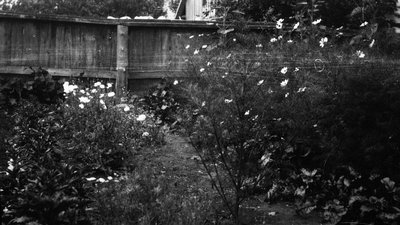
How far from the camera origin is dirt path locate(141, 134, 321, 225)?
5066 millimetres

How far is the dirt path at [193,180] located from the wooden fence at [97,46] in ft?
8.51

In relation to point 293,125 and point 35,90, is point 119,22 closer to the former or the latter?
point 35,90

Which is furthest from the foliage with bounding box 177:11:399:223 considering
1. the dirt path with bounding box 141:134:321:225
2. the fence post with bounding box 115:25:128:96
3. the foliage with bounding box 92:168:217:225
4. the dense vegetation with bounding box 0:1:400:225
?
the fence post with bounding box 115:25:128:96

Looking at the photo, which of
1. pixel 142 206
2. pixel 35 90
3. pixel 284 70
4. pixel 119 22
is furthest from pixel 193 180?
pixel 119 22

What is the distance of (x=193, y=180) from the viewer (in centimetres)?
609

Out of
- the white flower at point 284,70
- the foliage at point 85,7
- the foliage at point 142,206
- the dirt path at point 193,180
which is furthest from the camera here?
the foliage at point 85,7

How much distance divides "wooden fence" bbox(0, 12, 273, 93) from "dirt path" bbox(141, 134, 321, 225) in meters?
2.59

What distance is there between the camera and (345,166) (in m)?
5.06

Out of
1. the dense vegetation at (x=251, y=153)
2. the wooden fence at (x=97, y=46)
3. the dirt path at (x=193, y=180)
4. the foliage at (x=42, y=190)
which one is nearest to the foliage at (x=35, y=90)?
the wooden fence at (x=97, y=46)

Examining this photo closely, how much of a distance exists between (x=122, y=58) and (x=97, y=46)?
0.60 m

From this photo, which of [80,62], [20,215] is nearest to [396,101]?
[20,215]

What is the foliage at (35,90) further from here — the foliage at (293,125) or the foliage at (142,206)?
the foliage at (142,206)

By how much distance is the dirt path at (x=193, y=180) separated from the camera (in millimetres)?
5066

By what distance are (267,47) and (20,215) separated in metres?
4.22
